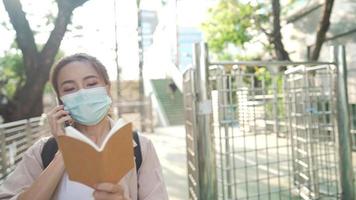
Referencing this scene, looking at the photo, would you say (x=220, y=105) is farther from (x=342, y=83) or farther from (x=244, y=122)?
(x=342, y=83)

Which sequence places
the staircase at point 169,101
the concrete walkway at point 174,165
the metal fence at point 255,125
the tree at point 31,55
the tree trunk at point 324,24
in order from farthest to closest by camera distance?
the staircase at point 169,101 < the tree trunk at point 324,24 < the tree at point 31,55 < the concrete walkway at point 174,165 < the metal fence at point 255,125

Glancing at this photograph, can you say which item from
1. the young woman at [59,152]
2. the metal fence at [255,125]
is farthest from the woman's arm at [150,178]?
the metal fence at [255,125]

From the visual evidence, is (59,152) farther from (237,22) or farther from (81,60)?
(237,22)

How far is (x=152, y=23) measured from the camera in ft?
57.6

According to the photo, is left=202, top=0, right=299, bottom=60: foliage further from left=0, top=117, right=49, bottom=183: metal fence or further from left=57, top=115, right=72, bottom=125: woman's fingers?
left=57, top=115, right=72, bottom=125: woman's fingers

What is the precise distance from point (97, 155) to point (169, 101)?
16311mm

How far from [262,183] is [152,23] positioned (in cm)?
1372

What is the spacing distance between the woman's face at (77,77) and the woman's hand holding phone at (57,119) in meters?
0.11

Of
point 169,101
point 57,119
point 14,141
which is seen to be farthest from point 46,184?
point 169,101

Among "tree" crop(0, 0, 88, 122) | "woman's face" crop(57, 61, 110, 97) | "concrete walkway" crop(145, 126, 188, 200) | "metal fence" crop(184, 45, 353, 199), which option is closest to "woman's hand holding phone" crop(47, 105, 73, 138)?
"woman's face" crop(57, 61, 110, 97)

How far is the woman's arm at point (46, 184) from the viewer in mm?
1206

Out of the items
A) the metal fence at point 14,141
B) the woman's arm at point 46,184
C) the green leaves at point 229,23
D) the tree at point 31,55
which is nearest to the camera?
the woman's arm at point 46,184

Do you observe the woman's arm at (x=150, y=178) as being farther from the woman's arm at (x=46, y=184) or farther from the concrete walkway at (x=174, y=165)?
the concrete walkway at (x=174, y=165)

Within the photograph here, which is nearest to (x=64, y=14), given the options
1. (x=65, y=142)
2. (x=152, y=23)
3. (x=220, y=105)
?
(x=220, y=105)
